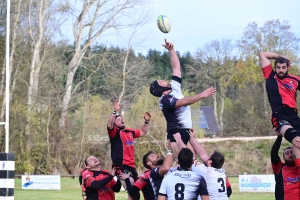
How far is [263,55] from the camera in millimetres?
9141

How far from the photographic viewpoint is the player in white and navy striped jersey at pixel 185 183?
743 centimetres

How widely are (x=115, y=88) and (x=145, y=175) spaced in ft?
111

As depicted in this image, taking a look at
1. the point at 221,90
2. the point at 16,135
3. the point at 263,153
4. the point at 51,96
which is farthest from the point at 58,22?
the point at 221,90

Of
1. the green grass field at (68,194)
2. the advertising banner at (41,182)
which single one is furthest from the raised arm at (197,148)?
the advertising banner at (41,182)

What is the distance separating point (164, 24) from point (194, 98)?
1.83 metres

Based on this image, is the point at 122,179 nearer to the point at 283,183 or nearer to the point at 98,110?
the point at 283,183

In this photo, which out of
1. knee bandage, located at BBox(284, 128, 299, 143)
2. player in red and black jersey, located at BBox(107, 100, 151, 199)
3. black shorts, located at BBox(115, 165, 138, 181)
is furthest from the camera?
player in red and black jersey, located at BBox(107, 100, 151, 199)

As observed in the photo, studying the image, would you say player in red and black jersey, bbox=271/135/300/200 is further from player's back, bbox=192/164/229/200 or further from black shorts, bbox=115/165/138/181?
black shorts, bbox=115/165/138/181

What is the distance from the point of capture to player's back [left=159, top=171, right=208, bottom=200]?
7.43 metres

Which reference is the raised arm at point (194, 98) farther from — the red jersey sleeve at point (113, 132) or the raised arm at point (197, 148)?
the red jersey sleeve at point (113, 132)

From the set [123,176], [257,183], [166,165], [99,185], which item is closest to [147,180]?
[123,176]

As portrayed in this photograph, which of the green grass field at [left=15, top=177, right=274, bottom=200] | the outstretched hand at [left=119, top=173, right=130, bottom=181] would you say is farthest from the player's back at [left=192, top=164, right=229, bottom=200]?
the green grass field at [left=15, top=177, right=274, bottom=200]

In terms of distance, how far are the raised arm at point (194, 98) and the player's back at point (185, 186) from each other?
1.22 m

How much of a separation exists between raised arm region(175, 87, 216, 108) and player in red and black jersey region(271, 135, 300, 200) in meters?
1.79
